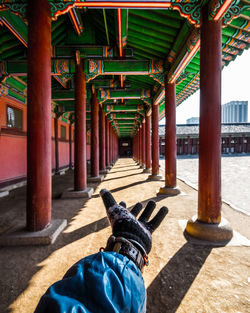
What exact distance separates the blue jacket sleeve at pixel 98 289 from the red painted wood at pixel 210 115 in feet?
8.73

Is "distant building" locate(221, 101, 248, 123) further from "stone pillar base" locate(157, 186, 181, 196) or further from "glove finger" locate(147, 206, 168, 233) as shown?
"glove finger" locate(147, 206, 168, 233)

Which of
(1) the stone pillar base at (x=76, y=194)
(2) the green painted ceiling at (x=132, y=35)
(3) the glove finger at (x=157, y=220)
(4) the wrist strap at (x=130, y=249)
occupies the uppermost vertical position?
(2) the green painted ceiling at (x=132, y=35)

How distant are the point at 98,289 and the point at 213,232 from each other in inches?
111

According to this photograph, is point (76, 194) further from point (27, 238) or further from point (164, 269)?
point (164, 269)

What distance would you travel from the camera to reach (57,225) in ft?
10.6

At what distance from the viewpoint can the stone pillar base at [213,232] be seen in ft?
9.62

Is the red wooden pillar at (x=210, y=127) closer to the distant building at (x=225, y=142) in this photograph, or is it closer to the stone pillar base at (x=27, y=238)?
the stone pillar base at (x=27, y=238)

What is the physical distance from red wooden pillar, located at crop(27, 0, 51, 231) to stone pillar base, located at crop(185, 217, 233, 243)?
2.59 m

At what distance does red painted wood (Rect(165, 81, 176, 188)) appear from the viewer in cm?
600

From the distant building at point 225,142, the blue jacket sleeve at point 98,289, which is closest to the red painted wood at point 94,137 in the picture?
the blue jacket sleeve at point 98,289

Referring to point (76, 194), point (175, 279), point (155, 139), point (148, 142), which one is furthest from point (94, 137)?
point (175, 279)

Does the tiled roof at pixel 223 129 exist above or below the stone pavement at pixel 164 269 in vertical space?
above

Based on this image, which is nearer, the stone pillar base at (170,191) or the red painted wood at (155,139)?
the stone pillar base at (170,191)

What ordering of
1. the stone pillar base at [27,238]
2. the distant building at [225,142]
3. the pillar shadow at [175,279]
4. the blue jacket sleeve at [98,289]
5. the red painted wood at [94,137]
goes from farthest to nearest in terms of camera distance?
the distant building at [225,142] → the red painted wood at [94,137] → the stone pillar base at [27,238] → the pillar shadow at [175,279] → the blue jacket sleeve at [98,289]
